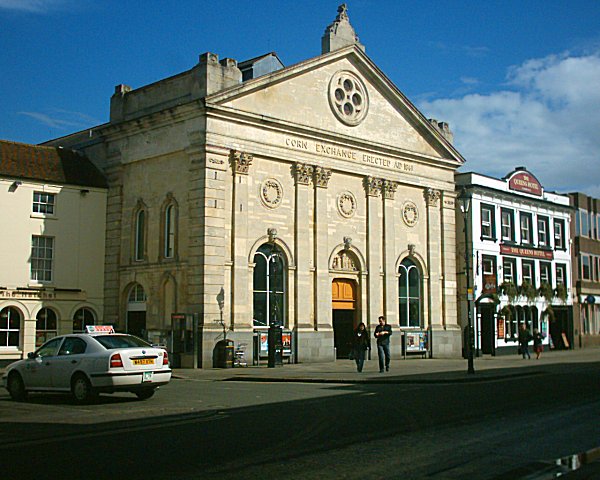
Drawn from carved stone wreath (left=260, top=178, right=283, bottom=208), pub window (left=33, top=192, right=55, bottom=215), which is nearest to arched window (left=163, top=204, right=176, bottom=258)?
carved stone wreath (left=260, top=178, right=283, bottom=208)

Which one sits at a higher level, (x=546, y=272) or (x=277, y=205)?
(x=277, y=205)

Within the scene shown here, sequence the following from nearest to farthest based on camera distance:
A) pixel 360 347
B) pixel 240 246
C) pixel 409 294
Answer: pixel 360 347
pixel 240 246
pixel 409 294

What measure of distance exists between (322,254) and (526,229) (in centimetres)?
1981

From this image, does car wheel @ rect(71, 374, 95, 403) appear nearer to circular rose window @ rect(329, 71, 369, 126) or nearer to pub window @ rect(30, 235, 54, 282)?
pub window @ rect(30, 235, 54, 282)

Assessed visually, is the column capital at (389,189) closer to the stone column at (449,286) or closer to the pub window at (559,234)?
the stone column at (449,286)

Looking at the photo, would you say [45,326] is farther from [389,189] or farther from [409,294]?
[409,294]

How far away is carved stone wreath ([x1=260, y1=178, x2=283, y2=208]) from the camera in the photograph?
32812 millimetres

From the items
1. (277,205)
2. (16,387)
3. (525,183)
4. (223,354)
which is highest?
(525,183)

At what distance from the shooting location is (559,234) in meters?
52.3

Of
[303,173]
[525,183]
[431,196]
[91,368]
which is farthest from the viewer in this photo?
[525,183]

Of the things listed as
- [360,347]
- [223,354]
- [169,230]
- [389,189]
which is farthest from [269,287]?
[389,189]

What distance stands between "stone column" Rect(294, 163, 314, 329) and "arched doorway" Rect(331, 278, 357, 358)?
6.95 ft

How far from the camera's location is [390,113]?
39406 millimetres

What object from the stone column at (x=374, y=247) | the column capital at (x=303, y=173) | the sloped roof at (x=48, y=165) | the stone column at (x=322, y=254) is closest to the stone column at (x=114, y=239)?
the sloped roof at (x=48, y=165)
